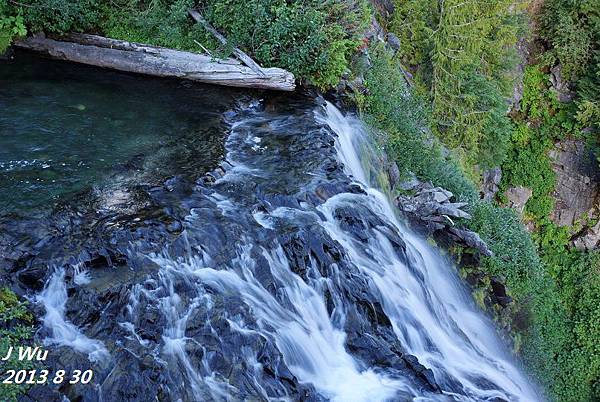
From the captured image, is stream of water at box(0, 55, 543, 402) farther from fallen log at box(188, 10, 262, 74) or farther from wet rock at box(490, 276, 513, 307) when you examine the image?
fallen log at box(188, 10, 262, 74)

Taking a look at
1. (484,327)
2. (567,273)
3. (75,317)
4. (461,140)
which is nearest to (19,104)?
(75,317)

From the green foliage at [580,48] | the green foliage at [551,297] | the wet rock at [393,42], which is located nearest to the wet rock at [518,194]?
the green foliage at [551,297]

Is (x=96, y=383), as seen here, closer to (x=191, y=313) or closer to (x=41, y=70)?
(x=191, y=313)

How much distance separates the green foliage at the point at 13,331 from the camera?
5.43m

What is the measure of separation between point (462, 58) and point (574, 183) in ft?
25.6

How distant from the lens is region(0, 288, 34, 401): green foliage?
5434mm

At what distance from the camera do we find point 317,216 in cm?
857

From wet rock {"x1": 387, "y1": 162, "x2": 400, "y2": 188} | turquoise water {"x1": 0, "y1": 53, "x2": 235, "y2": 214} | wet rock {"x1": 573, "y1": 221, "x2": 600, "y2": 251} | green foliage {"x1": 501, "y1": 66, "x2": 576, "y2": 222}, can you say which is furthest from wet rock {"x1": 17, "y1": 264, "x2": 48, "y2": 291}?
wet rock {"x1": 573, "y1": 221, "x2": 600, "y2": 251}

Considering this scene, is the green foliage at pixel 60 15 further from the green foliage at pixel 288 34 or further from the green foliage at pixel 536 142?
the green foliage at pixel 536 142

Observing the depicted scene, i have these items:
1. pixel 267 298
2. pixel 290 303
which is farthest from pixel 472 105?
pixel 267 298

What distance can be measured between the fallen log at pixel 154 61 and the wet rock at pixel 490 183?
875cm

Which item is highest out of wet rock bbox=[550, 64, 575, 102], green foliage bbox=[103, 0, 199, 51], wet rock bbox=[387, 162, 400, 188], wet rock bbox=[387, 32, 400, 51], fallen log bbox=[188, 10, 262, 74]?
wet rock bbox=[550, 64, 575, 102]

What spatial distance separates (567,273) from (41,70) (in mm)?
16671

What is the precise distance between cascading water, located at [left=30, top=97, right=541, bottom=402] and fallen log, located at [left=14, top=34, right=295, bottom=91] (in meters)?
1.51
